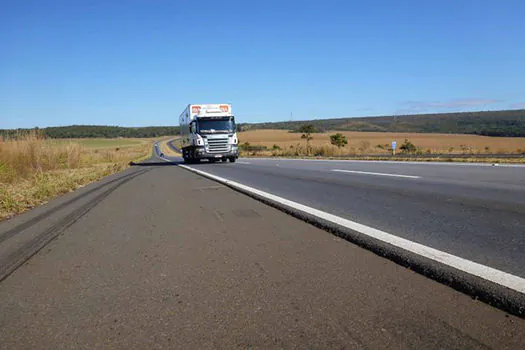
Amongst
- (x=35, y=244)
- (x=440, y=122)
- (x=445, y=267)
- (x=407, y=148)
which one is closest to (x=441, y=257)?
(x=445, y=267)

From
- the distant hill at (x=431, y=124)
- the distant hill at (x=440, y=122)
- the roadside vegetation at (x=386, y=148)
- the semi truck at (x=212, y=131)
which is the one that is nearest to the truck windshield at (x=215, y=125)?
the semi truck at (x=212, y=131)

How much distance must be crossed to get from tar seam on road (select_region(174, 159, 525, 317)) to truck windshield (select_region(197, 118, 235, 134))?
24.8 meters

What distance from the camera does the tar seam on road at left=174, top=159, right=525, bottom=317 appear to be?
10.2 feet

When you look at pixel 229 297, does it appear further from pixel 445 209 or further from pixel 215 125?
pixel 215 125

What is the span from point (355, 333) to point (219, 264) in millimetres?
1914

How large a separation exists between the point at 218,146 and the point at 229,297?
90.0 ft

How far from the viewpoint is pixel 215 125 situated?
3050 centimetres

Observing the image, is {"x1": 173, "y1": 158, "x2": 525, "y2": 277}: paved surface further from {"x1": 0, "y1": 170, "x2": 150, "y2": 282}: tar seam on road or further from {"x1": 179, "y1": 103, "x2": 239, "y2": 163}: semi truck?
{"x1": 179, "y1": 103, "x2": 239, "y2": 163}: semi truck

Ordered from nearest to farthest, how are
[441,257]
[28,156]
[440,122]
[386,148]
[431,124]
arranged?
[441,257] → [28,156] → [386,148] → [431,124] → [440,122]

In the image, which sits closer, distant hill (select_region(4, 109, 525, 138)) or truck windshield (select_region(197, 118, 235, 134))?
truck windshield (select_region(197, 118, 235, 134))

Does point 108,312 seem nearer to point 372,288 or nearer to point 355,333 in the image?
point 355,333

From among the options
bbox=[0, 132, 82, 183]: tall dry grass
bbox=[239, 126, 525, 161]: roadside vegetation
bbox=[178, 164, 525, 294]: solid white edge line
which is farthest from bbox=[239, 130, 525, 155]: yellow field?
bbox=[178, 164, 525, 294]: solid white edge line

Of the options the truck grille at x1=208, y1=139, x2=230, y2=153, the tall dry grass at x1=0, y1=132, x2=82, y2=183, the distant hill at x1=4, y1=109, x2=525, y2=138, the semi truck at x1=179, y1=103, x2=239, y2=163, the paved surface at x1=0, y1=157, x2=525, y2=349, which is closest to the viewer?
the paved surface at x1=0, y1=157, x2=525, y2=349

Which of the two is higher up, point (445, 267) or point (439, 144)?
point (445, 267)
